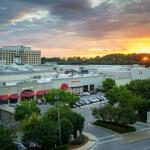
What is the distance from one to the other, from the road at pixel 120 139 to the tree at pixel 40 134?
7085mm

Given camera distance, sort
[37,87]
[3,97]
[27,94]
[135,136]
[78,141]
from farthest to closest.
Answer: [37,87], [27,94], [3,97], [135,136], [78,141]

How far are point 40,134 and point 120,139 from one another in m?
15.6

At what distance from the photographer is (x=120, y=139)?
57.8 meters

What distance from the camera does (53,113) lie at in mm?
56281

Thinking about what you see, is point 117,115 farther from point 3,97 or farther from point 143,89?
point 3,97

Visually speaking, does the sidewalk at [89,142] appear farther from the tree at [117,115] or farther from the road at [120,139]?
the tree at [117,115]

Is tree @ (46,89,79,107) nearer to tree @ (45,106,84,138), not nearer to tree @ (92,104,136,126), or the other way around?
tree @ (92,104,136,126)

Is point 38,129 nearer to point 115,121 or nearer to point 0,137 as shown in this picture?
point 0,137

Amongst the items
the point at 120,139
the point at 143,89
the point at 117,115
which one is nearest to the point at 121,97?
the point at 143,89

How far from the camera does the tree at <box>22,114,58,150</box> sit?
47.1 m

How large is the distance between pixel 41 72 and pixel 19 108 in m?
59.1

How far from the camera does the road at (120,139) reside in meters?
52.4

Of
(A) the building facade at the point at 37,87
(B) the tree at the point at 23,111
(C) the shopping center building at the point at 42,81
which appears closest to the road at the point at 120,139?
(B) the tree at the point at 23,111

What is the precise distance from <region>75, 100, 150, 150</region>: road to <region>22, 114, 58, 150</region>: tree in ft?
23.2
